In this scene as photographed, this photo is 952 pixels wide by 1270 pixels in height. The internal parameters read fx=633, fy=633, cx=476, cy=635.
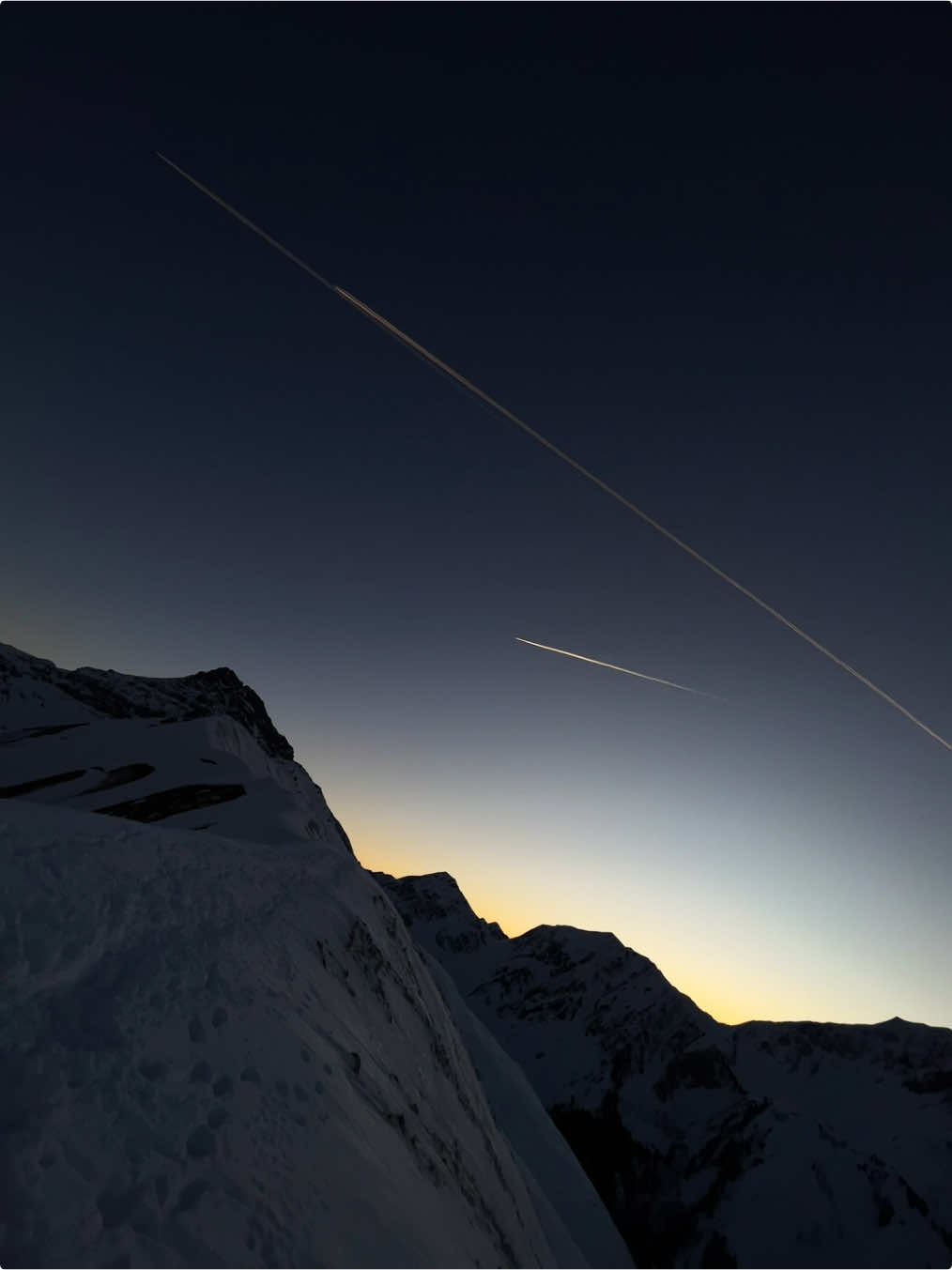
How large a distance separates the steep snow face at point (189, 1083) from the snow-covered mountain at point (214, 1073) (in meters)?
0.03

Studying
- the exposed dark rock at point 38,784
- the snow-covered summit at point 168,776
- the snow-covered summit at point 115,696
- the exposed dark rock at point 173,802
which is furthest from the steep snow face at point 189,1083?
the snow-covered summit at point 115,696

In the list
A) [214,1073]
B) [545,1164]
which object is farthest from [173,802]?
[545,1164]

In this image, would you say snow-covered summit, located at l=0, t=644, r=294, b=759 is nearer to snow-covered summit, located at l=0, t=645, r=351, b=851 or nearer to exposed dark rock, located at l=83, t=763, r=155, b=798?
snow-covered summit, located at l=0, t=645, r=351, b=851

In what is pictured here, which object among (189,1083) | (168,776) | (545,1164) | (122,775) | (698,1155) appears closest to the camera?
(189,1083)

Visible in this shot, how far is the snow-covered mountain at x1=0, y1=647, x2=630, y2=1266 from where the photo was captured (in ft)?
20.1

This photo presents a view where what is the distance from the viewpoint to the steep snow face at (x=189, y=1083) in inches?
238

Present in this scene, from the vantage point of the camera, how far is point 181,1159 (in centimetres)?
673

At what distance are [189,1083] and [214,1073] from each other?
1.46 feet

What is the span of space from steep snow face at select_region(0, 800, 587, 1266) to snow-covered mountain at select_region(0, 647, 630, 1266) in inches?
1.1

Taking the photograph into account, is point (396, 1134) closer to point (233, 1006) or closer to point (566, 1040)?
point (233, 1006)

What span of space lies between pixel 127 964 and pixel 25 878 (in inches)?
86.4

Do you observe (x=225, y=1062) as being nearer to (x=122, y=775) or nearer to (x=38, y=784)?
(x=122, y=775)

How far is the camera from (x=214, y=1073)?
26.9 ft

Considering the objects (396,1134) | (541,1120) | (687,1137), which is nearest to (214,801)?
(396,1134)
